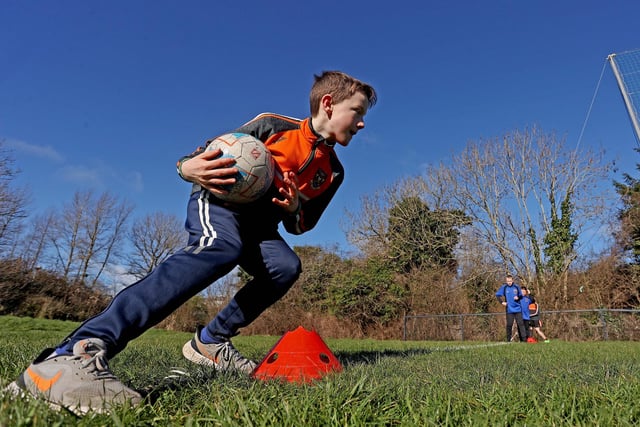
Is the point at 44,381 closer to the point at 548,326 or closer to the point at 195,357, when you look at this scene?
the point at 195,357

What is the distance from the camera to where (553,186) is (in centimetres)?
2023

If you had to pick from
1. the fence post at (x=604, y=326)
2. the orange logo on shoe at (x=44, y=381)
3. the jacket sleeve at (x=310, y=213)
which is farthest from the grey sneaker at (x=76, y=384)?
the fence post at (x=604, y=326)

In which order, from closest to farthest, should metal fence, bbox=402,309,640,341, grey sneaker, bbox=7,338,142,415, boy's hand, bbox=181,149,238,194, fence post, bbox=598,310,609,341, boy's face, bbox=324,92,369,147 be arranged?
1. grey sneaker, bbox=7,338,142,415
2. boy's hand, bbox=181,149,238,194
3. boy's face, bbox=324,92,369,147
4. fence post, bbox=598,310,609,341
5. metal fence, bbox=402,309,640,341

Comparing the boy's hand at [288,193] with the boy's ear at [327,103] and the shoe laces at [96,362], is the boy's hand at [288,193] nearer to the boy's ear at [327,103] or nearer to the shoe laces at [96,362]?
the boy's ear at [327,103]

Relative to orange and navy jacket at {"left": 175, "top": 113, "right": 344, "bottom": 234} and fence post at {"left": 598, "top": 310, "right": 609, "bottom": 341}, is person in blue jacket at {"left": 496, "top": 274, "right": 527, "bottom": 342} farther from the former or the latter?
orange and navy jacket at {"left": 175, "top": 113, "right": 344, "bottom": 234}

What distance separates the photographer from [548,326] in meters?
16.8

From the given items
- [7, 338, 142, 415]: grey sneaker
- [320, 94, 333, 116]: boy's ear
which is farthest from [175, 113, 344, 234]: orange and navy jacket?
[7, 338, 142, 415]: grey sneaker

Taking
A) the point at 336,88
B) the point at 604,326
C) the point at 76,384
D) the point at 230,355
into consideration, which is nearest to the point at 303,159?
the point at 336,88

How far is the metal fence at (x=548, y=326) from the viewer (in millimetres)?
15383

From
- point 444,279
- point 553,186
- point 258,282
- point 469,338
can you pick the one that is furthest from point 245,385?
point 553,186

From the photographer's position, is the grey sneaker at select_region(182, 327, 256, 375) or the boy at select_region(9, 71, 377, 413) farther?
the grey sneaker at select_region(182, 327, 256, 375)

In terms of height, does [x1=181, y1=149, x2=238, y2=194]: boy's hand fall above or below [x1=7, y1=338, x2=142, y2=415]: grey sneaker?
above

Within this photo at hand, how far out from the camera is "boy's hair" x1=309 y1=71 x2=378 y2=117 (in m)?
2.91

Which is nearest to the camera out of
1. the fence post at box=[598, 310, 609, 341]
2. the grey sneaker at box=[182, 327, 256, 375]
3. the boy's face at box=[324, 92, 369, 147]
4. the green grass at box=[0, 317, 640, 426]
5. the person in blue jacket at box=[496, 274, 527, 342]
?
the green grass at box=[0, 317, 640, 426]
